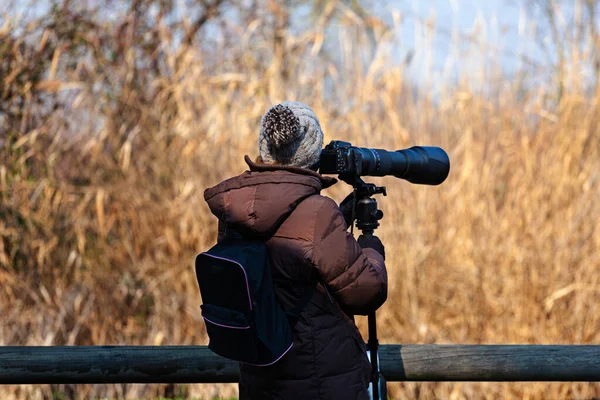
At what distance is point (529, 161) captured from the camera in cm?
480

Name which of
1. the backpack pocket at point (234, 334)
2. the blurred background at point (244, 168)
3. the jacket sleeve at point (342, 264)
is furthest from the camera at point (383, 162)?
the blurred background at point (244, 168)

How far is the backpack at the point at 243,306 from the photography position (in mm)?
1877

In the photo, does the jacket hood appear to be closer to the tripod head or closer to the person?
the person

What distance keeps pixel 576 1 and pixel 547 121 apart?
769 mm

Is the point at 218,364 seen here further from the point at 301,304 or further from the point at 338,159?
the point at 338,159

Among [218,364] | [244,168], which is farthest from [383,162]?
[244,168]

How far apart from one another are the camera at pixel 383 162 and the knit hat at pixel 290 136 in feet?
0.43

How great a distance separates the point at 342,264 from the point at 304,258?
0.09m

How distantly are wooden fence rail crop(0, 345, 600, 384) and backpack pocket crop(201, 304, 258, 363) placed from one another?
33.1 inches

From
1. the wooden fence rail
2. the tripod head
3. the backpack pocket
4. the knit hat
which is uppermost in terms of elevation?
the knit hat

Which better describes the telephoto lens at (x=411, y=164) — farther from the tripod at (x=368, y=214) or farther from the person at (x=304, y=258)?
the person at (x=304, y=258)

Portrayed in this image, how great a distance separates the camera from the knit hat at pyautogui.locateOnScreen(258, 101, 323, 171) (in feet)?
6.45

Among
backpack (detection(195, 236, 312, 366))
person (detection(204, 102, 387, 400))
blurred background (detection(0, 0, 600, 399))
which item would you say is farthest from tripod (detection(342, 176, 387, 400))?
blurred background (detection(0, 0, 600, 399))

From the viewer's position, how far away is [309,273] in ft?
6.42
